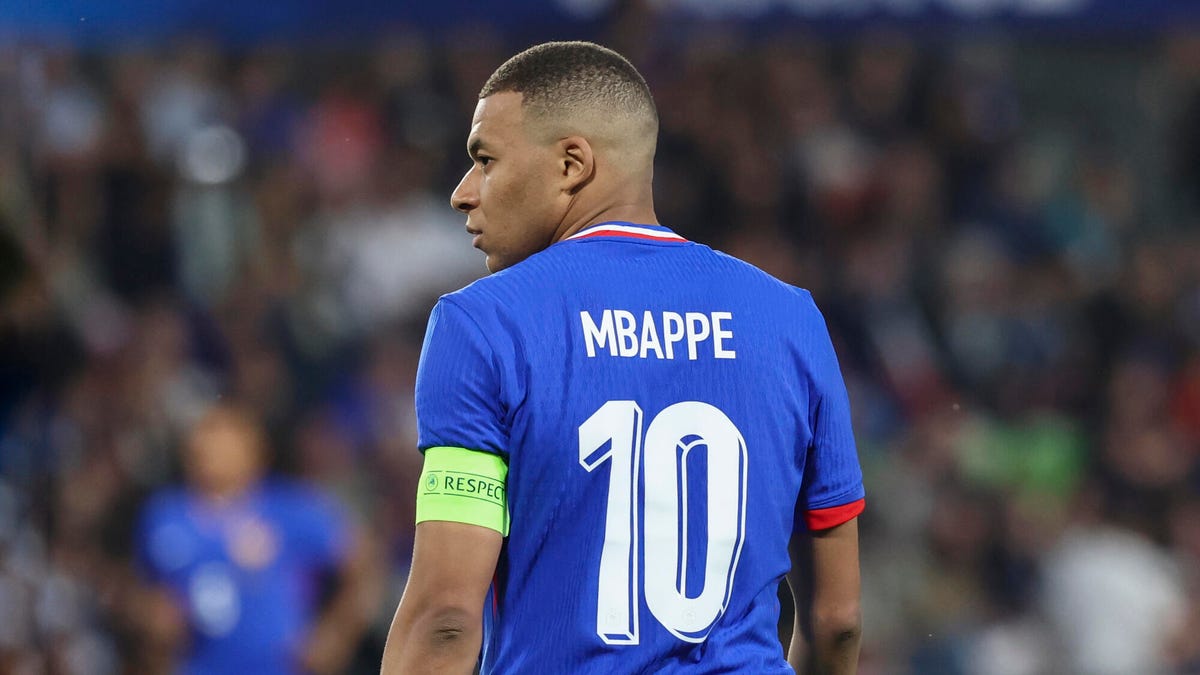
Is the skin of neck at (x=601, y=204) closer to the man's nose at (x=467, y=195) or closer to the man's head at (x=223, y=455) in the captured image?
the man's nose at (x=467, y=195)

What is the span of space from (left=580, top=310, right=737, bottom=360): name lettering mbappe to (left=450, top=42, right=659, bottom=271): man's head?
23 cm

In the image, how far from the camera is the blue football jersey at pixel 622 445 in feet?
7.90

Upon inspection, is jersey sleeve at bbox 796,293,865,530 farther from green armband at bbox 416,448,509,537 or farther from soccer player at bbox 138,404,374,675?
soccer player at bbox 138,404,374,675

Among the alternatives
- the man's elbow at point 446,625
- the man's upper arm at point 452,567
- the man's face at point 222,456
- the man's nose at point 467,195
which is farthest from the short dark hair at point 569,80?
the man's face at point 222,456

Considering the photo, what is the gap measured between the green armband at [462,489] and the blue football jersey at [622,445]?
0.03 meters

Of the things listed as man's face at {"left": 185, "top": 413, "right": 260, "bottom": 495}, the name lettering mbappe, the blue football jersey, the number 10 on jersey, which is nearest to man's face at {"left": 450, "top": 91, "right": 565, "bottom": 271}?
the blue football jersey

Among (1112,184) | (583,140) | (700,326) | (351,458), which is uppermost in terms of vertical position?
(583,140)

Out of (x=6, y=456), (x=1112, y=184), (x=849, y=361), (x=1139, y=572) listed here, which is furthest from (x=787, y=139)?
(x=6, y=456)

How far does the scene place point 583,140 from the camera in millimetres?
2615

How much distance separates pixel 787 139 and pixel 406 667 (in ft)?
27.1

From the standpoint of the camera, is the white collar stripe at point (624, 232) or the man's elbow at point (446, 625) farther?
the white collar stripe at point (624, 232)

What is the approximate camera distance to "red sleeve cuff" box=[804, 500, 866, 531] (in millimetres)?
2707

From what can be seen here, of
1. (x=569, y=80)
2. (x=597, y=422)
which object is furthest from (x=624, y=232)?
(x=597, y=422)

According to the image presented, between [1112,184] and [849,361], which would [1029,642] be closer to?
[849,361]
